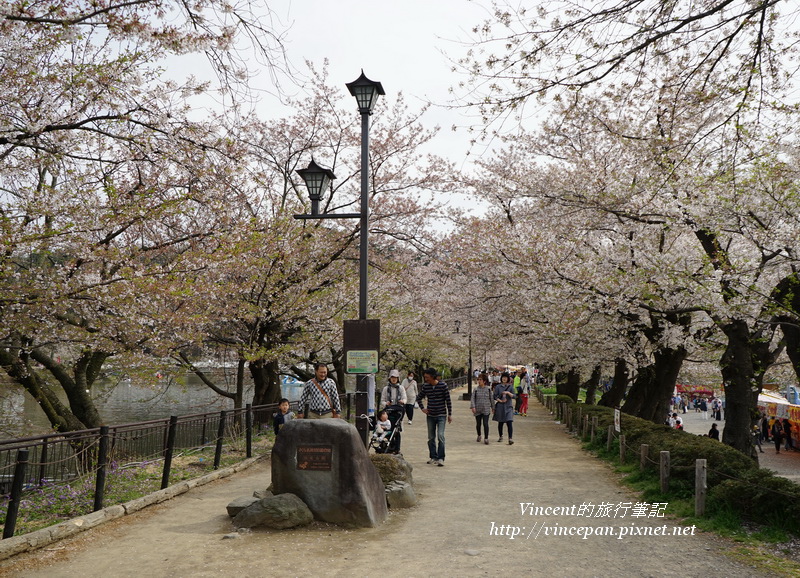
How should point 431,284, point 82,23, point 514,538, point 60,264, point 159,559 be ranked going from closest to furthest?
point 82,23, point 159,559, point 514,538, point 60,264, point 431,284

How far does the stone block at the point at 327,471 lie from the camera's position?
7164 mm

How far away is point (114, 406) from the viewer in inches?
1401

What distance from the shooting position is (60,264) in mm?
10742

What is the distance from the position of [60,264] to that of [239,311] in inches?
189

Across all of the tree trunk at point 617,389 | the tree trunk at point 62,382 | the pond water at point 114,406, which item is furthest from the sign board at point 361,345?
the tree trunk at point 617,389

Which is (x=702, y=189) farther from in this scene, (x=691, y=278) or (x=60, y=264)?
(x=60, y=264)

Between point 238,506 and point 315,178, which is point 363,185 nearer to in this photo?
point 315,178

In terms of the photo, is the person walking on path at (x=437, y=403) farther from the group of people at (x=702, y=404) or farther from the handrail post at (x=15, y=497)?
the group of people at (x=702, y=404)

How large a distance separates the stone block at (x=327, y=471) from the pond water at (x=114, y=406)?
→ 8.23 m

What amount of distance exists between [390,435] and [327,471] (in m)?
4.36

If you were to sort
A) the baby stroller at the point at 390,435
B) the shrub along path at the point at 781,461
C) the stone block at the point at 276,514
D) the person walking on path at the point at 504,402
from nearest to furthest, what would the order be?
the stone block at the point at 276,514 < the baby stroller at the point at 390,435 < the person walking on path at the point at 504,402 < the shrub along path at the point at 781,461

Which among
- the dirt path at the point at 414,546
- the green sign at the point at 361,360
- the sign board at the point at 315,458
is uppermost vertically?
the green sign at the point at 361,360

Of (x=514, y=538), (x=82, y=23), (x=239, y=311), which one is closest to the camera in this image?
(x=82, y=23)

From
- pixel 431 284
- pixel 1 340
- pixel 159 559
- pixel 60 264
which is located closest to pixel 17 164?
pixel 60 264
